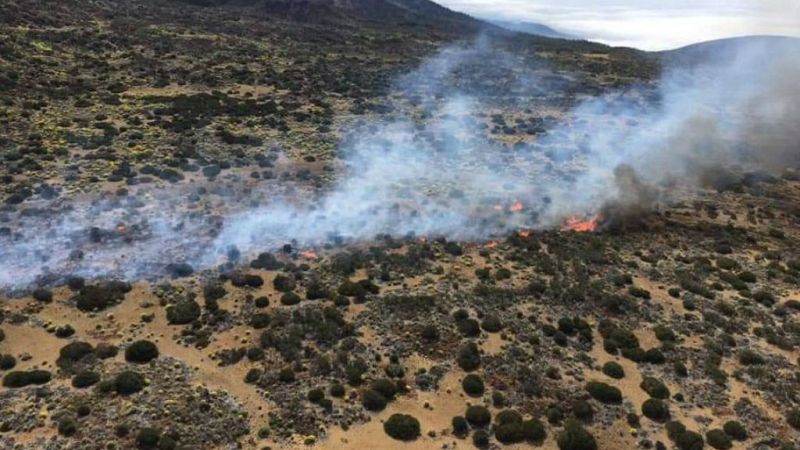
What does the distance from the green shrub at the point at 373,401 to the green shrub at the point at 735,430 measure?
19.2 metres

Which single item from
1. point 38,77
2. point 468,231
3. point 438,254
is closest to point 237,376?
point 438,254

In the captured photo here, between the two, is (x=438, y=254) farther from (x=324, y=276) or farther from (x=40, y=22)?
(x=40, y=22)

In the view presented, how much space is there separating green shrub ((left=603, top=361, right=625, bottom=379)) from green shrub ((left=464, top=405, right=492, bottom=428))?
29.8 ft

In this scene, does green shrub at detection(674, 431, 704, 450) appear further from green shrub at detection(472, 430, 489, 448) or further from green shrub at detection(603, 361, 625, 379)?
green shrub at detection(472, 430, 489, 448)

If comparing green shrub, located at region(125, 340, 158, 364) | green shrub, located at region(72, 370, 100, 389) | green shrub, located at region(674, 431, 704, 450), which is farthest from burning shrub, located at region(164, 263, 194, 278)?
green shrub, located at region(674, 431, 704, 450)

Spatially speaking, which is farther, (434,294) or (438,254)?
(438,254)

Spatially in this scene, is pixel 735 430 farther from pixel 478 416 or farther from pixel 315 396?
pixel 315 396

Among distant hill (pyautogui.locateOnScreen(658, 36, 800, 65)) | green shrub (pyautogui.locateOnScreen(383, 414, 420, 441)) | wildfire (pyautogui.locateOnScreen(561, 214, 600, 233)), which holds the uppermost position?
distant hill (pyautogui.locateOnScreen(658, 36, 800, 65))

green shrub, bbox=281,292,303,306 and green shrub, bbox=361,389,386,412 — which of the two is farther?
green shrub, bbox=281,292,303,306

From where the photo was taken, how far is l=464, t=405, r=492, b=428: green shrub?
33.4 metres

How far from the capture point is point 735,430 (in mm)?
33500

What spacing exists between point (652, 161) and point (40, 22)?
323 ft

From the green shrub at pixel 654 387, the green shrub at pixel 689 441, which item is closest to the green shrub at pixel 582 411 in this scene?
the green shrub at pixel 654 387

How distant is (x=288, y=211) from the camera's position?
185 ft
